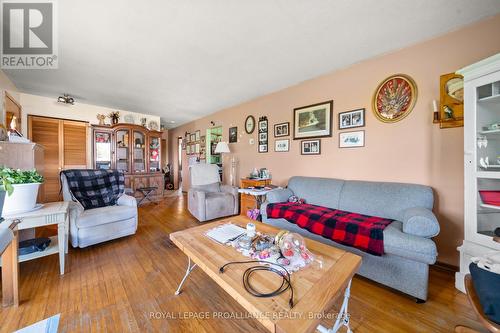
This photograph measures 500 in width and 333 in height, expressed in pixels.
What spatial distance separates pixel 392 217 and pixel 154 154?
504cm

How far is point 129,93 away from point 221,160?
243cm

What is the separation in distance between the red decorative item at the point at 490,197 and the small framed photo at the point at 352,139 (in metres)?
1.10

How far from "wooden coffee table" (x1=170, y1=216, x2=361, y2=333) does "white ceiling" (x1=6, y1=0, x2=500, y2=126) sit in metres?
1.87

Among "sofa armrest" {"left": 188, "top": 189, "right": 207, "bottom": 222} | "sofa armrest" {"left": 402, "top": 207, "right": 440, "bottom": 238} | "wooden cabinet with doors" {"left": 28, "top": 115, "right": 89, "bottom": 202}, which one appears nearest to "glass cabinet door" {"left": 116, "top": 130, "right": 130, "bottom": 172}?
"wooden cabinet with doors" {"left": 28, "top": 115, "right": 89, "bottom": 202}

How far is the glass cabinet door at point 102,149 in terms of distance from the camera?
407cm

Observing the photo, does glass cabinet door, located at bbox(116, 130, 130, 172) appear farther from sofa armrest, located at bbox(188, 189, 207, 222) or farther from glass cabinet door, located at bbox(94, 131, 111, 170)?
sofa armrest, located at bbox(188, 189, 207, 222)

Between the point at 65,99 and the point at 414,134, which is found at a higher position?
the point at 65,99

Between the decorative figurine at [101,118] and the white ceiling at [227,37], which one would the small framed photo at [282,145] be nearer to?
the white ceiling at [227,37]

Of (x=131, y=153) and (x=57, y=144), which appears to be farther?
(x=131, y=153)

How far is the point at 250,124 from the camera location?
12.7 ft

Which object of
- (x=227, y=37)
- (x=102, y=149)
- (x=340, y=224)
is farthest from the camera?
(x=102, y=149)

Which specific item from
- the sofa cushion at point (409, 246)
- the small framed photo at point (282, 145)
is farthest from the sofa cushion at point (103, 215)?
the sofa cushion at point (409, 246)

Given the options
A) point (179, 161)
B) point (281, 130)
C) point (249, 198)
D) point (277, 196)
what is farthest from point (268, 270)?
point (179, 161)

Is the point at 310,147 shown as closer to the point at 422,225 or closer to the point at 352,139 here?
the point at 352,139
